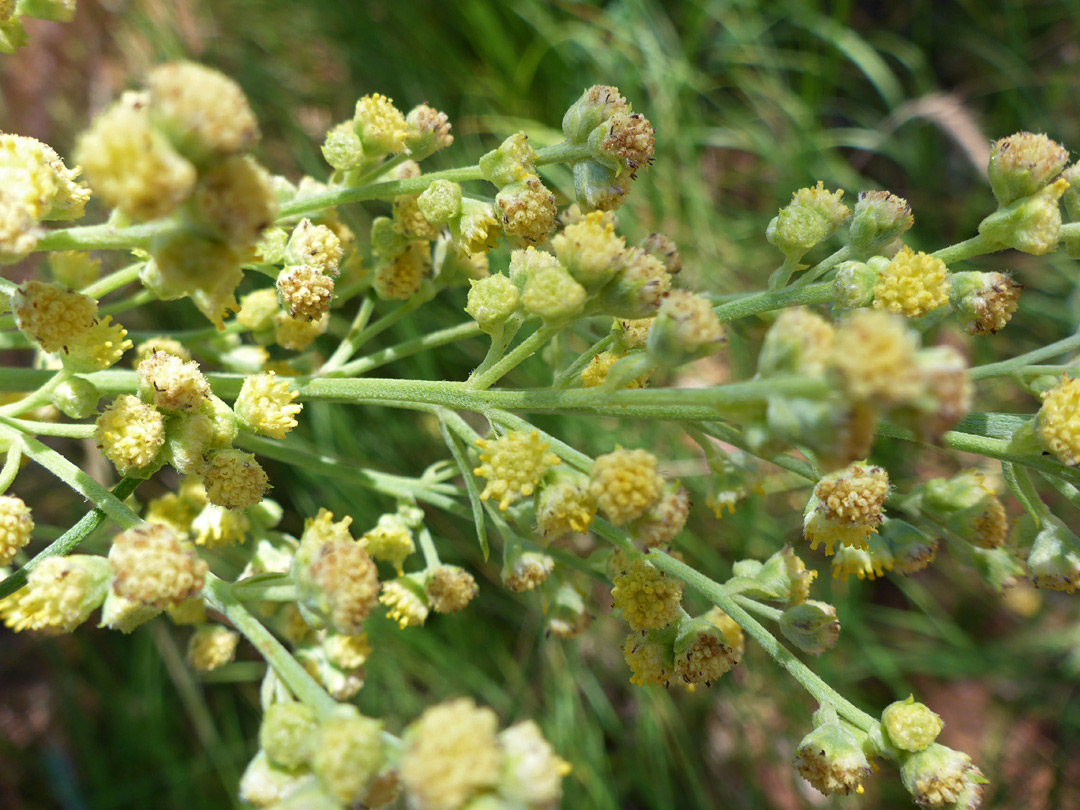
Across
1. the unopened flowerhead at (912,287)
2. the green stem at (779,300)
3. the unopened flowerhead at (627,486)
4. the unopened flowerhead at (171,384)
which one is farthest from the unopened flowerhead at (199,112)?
the unopened flowerhead at (912,287)

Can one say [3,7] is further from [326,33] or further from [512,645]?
[512,645]

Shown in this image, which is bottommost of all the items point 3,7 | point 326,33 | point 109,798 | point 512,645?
point 109,798

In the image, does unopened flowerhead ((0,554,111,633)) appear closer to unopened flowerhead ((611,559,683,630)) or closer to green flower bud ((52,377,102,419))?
green flower bud ((52,377,102,419))

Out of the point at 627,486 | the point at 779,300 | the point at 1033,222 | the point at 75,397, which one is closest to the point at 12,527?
the point at 75,397

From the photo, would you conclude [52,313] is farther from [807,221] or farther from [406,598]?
[807,221]

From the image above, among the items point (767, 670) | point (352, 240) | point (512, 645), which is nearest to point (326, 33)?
point (352, 240)

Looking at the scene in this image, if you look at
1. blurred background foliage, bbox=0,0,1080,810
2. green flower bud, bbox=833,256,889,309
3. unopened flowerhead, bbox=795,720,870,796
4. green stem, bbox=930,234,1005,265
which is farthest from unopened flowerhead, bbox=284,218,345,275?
unopened flowerhead, bbox=795,720,870,796
